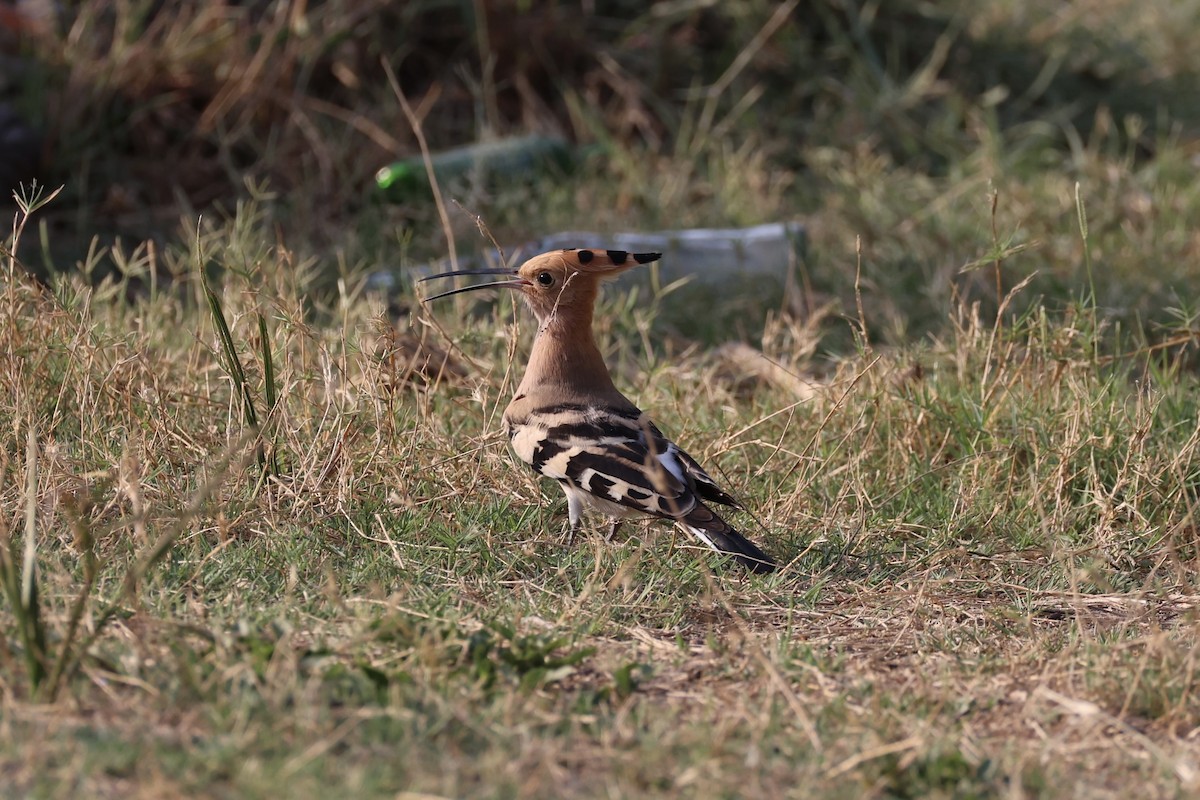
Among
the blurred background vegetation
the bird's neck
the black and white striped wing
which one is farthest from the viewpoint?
the blurred background vegetation

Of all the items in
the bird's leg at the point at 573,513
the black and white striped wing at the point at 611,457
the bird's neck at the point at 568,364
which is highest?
the bird's neck at the point at 568,364

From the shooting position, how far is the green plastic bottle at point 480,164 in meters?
6.06

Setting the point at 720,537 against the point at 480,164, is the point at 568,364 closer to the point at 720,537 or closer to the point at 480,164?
the point at 720,537

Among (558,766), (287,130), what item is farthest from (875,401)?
(287,130)

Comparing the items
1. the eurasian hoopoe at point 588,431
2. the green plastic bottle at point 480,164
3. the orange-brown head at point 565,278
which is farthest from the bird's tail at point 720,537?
the green plastic bottle at point 480,164

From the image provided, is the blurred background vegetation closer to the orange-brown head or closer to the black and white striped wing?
the orange-brown head

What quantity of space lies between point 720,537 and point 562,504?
0.53 meters

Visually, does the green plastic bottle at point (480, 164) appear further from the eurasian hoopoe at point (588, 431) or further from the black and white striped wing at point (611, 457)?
the black and white striped wing at point (611, 457)

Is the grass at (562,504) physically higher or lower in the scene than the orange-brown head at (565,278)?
lower

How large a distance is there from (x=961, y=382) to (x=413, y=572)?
5.49ft

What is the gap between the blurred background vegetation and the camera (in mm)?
5762

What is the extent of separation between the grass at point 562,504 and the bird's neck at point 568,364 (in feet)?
0.29

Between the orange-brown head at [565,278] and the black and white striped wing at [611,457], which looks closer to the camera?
the black and white striped wing at [611,457]

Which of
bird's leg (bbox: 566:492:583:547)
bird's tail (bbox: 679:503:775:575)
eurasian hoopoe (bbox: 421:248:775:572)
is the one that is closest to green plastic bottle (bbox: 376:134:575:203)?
eurasian hoopoe (bbox: 421:248:775:572)
